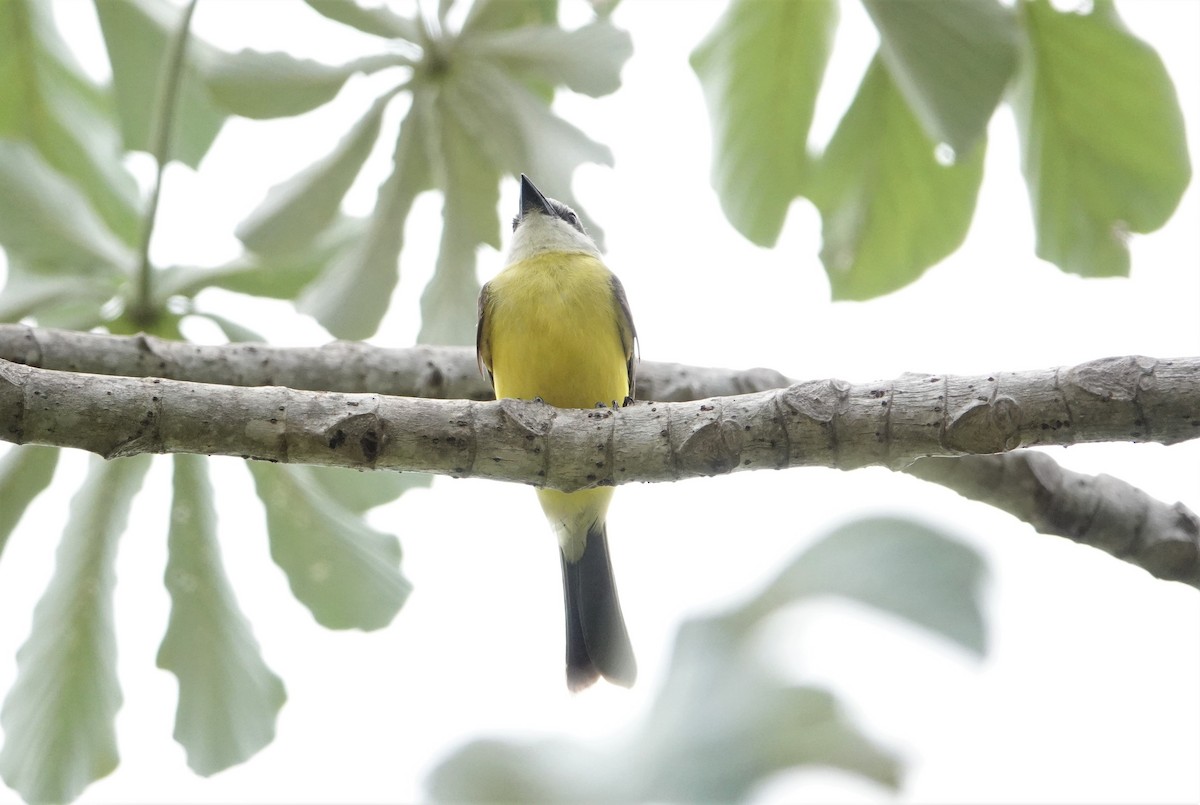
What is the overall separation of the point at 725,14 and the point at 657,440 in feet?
6.25

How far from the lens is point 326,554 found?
3.72 meters

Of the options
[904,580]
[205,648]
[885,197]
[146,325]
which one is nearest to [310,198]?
[146,325]

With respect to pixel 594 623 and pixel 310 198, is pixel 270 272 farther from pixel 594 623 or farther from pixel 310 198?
pixel 594 623

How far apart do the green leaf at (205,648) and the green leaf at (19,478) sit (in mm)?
418

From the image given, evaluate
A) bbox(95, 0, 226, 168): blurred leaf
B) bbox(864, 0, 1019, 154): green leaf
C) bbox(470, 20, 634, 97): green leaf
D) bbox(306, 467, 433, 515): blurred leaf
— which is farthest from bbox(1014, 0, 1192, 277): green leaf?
bbox(95, 0, 226, 168): blurred leaf

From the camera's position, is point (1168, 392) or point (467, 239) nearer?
point (1168, 392)

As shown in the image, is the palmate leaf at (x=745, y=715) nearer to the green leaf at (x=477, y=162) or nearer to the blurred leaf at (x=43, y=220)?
the green leaf at (x=477, y=162)

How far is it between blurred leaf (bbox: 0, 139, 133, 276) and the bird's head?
1.53 meters

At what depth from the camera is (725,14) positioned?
369 cm

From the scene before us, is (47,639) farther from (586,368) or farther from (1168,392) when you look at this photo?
(1168,392)

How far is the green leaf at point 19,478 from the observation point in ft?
11.3

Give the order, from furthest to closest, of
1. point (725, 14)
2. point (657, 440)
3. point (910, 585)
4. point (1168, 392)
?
1. point (725, 14)
2. point (657, 440)
3. point (1168, 392)
4. point (910, 585)

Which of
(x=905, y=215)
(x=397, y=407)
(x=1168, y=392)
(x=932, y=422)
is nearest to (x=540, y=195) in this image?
(x=905, y=215)

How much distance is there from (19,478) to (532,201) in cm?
212
